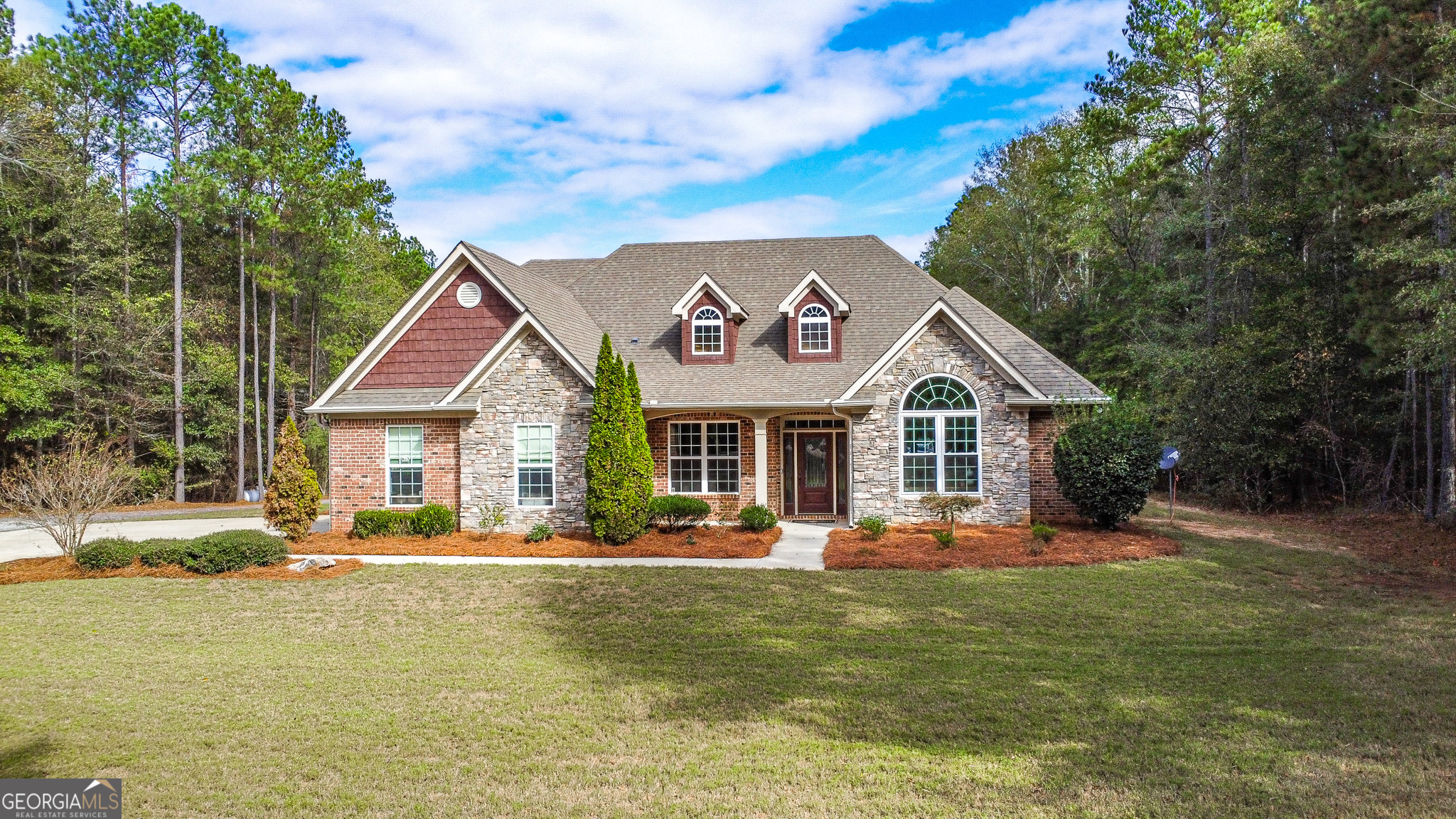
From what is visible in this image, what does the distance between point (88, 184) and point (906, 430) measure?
29993mm

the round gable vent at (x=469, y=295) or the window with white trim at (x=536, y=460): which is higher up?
the round gable vent at (x=469, y=295)

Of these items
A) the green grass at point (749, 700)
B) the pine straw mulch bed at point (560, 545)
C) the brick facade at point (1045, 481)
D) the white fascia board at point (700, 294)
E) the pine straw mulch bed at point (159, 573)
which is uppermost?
the white fascia board at point (700, 294)

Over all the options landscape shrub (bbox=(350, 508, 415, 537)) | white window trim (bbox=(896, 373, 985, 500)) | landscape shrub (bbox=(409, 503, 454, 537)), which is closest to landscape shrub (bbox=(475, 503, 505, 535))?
landscape shrub (bbox=(409, 503, 454, 537))

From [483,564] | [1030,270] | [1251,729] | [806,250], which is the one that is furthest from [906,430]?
[1030,270]

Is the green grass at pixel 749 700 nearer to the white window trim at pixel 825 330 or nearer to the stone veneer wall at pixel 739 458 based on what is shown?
the stone veneer wall at pixel 739 458

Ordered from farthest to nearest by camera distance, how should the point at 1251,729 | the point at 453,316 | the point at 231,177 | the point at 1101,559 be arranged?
1. the point at 231,177
2. the point at 453,316
3. the point at 1101,559
4. the point at 1251,729

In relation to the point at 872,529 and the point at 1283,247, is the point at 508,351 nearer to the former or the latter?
the point at 872,529

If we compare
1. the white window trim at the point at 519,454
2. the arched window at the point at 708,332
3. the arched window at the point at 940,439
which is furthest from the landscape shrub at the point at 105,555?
the arched window at the point at 940,439

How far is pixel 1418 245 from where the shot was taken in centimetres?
1332

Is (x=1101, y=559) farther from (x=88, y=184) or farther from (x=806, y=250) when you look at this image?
(x=88, y=184)

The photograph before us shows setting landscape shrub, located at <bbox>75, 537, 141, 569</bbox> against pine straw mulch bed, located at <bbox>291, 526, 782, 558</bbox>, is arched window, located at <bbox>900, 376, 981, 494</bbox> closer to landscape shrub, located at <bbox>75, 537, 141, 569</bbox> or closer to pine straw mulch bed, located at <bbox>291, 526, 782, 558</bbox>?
pine straw mulch bed, located at <bbox>291, 526, 782, 558</bbox>

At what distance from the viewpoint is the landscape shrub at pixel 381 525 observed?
15.5m

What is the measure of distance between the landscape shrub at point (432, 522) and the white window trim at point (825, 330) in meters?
9.13

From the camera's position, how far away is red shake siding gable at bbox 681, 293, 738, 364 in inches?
712
